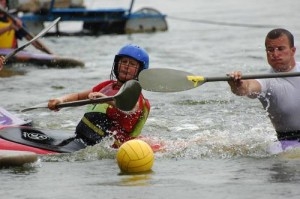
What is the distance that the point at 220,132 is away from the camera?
9766mm

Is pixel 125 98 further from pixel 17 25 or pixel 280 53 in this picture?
pixel 17 25

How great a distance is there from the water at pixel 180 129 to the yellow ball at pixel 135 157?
10 centimetres

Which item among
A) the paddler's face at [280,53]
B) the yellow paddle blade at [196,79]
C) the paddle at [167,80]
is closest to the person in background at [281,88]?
the paddler's face at [280,53]

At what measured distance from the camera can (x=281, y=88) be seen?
7.98m

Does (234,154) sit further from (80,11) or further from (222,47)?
(80,11)

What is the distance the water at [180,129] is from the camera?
22.3ft

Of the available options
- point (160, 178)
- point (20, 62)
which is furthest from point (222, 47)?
point (160, 178)

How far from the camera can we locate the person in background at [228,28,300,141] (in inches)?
308

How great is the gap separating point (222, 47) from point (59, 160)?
11490mm

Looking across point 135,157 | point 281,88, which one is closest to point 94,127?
point 135,157

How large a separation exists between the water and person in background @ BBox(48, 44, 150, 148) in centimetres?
17

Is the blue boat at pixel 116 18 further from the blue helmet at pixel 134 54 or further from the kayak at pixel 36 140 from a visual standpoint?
the blue helmet at pixel 134 54

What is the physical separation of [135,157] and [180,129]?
9.86 ft

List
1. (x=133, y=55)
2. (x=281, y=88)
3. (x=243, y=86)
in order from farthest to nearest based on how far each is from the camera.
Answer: (x=133, y=55) < (x=281, y=88) < (x=243, y=86)
